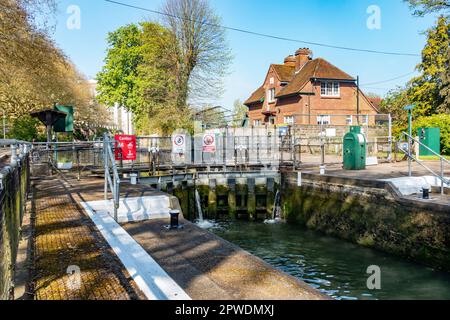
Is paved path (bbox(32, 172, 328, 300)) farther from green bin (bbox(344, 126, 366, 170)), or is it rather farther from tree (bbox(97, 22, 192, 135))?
tree (bbox(97, 22, 192, 135))

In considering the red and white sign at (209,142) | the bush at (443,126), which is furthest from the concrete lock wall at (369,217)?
the bush at (443,126)

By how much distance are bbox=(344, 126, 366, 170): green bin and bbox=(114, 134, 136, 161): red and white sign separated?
928 cm

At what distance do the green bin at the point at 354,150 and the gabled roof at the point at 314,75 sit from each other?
75.6 feet

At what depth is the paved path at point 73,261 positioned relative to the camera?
5012 mm

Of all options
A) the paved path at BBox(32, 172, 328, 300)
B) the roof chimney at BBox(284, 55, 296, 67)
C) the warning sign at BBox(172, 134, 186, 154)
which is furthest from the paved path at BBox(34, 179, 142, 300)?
the roof chimney at BBox(284, 55, 296, 67)

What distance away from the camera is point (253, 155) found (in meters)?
23.1

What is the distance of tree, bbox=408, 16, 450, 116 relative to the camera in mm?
36750

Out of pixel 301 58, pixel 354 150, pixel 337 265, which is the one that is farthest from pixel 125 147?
pixel 301 58

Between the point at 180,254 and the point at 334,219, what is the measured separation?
9633mm

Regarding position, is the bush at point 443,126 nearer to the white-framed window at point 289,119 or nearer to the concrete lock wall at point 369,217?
the concrete lock wall at point 369,217

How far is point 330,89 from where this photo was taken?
42.1m

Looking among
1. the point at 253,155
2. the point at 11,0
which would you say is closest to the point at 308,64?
the point at 253,155

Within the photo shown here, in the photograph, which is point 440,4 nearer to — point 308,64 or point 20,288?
point 308,64

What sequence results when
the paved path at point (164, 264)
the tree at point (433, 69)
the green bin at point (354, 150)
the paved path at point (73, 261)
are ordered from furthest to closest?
the tree at point (433, 69)
the green bin at point (354, 150)
the paved path at point (164, 264)
the paved path at point (73, 261)
